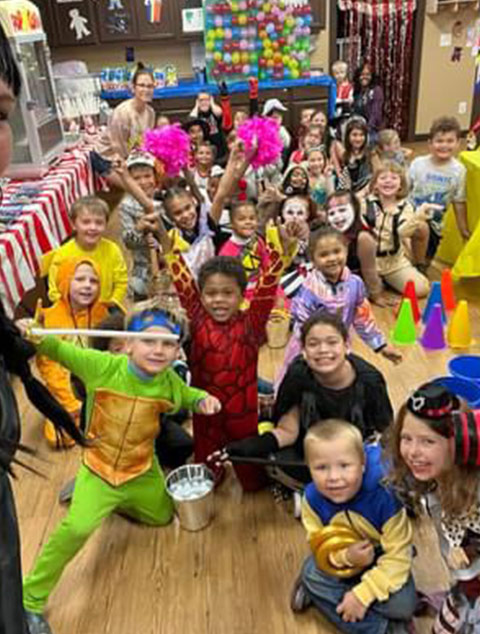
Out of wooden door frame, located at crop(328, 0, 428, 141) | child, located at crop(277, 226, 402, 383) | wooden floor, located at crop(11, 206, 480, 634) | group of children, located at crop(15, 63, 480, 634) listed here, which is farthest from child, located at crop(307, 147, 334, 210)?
wooden door frame, located at crop(328, 0, 428, 141)

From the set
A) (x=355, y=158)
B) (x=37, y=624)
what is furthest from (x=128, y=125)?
(x=37, y=624)

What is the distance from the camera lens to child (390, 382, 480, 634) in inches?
49.8

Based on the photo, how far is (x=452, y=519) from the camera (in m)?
1.34

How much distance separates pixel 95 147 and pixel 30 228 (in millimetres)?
1649

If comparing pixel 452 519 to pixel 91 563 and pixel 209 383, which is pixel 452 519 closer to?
pixel 209 383

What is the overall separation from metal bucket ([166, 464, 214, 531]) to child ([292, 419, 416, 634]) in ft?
1.47

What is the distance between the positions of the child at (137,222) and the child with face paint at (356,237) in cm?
93

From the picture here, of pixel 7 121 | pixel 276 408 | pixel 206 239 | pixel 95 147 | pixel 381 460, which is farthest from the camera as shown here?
pixel 95 147

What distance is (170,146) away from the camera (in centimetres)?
293

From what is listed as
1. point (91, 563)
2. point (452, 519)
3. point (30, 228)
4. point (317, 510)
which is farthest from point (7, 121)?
point (30, 228)

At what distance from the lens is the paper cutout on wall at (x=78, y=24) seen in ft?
19.6

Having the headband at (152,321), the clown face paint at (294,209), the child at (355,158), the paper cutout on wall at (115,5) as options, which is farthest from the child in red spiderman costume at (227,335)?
the paper cutout on wall at (115,5)

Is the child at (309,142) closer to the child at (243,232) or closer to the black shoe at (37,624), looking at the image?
the child at (243,232)

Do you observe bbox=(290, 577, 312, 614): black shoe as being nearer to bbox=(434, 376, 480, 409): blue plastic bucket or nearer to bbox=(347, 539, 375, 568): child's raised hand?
bbox=(347, 539, 375, 568): child's raised hand
